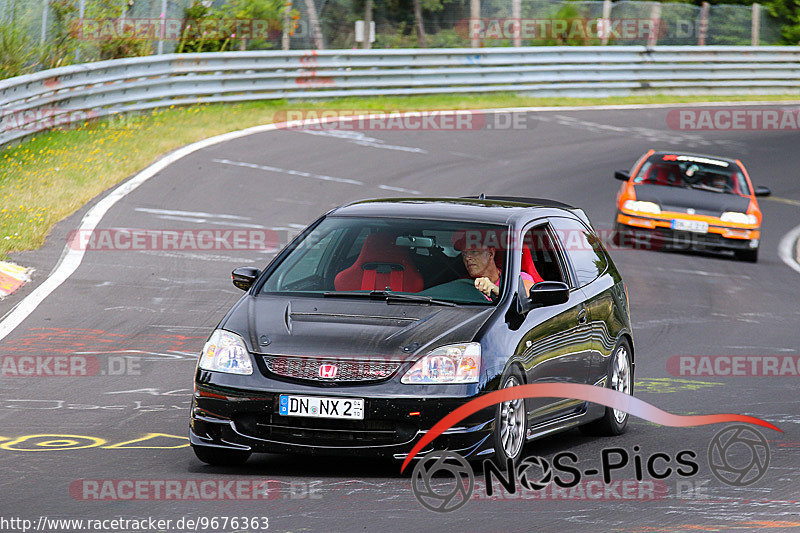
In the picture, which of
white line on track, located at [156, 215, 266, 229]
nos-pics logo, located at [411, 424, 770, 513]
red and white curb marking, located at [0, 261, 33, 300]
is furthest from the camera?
white line on track, located at [156, 215, 266, 229]

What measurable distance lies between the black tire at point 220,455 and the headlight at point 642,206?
1266cm

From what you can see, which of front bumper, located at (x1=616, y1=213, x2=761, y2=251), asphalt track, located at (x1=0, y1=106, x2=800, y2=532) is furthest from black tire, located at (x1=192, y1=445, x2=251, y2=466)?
front bumper, located at (x1=616, y1=213, x2=761, y2=251)

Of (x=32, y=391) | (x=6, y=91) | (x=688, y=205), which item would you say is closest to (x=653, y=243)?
(x=688, y=205)

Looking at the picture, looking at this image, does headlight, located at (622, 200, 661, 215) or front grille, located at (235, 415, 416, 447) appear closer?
front grille, located at (235, 415, 416, 447)

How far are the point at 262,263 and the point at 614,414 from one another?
6.83 metres

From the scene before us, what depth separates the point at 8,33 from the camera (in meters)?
21.0

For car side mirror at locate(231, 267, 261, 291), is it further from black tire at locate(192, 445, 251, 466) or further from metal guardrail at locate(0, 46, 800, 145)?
metal guardrail at locate(0, 46, 800, 145)

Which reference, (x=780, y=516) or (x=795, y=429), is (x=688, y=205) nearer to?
(x=795, y=429)

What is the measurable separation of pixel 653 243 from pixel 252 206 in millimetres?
5716

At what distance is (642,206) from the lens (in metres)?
19.3

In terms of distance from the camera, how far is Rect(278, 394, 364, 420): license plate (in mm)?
7020

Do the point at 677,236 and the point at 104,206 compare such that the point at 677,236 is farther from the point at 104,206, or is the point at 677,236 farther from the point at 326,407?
the point at 326,407

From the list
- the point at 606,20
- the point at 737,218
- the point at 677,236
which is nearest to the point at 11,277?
the point at 677,236

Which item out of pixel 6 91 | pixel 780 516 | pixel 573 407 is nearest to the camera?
pixel 780 516
